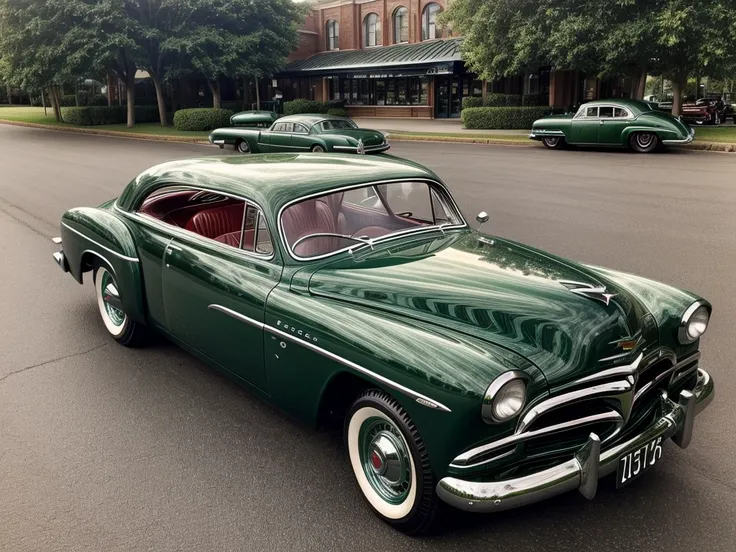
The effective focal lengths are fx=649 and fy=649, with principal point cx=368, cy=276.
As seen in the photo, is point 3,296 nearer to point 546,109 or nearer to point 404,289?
point 404,289

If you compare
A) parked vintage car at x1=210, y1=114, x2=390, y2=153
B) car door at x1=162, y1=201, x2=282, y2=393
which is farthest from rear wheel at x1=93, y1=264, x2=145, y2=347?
parked vintage car at x1=210, y1=114, x2=390, y2=153

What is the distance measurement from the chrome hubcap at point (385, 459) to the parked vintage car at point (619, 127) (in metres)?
17.9

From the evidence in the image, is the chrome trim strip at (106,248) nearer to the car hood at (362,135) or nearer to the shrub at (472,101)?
the car hood at (362,135)

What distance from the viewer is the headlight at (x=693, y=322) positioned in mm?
3305

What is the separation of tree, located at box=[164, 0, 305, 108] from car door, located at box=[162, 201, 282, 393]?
29.3 metres

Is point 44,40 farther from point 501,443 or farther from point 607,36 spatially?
point 501,443

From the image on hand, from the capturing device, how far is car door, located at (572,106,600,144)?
19.7m

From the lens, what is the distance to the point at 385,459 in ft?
9.75

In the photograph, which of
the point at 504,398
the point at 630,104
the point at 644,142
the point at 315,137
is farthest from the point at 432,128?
the point at 504,398

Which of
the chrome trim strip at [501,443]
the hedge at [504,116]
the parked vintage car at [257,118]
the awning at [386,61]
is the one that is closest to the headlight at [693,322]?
the chrome trim strip at [501,443]

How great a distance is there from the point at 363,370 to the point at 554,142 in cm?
1952

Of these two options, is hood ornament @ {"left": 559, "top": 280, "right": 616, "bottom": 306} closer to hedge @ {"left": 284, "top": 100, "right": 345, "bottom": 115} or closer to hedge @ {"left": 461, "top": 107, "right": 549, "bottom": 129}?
hedge @ {"left": 461, "top": 107, "right": 549, "bottom": 129}

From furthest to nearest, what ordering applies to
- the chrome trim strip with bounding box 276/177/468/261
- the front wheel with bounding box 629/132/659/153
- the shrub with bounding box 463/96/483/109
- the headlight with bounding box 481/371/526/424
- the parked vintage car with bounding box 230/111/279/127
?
the shrub with bounding box 463/96/483/109
the parked vintage car with bounding box 230/111/279/127
the front wheel with bounding box 629/132/659/153
the chrome trim strip with bounding box 276/177/468/261
the headlight with bounding box 481/371/526/424

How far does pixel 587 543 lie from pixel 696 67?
2307cm
